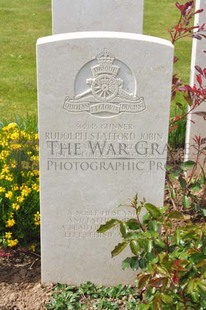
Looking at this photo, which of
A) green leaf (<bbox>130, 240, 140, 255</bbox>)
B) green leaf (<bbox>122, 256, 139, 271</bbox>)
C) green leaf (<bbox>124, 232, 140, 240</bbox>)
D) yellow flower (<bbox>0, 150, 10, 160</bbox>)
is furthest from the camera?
yellow flower (<bbox>0, 150, 10, 160</bbox>)

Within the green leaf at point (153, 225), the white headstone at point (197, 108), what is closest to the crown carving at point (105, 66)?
the green leaf at point (153, 225)

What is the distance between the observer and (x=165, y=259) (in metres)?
2.75

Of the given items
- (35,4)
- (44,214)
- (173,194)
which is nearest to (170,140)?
(173,194)

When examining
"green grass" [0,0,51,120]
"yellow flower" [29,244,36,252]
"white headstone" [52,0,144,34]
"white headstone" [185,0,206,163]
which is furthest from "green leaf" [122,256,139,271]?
"green grass" [0,0,51,120]

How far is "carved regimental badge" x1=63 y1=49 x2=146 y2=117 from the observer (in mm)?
2875

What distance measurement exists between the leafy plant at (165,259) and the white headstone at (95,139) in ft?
0.67

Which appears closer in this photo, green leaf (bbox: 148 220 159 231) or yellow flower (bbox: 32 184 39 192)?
green leaf (bbox: 148 220 159 231)

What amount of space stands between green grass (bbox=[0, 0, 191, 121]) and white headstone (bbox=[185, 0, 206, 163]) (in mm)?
2034

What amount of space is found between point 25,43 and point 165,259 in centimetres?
726

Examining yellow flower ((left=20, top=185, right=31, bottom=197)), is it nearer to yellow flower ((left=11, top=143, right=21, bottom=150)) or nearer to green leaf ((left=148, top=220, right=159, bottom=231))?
yellow flower ((left=11, top=143, right=21, bottom=150))

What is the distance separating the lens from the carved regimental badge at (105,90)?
9.43 ft

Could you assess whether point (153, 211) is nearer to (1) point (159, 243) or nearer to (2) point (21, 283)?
(1) point (159, 243)

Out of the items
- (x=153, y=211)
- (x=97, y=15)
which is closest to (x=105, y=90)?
(x=153, y=211)

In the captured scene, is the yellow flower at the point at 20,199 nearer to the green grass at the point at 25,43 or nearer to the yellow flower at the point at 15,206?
the yellow flower at the point at 15,206
